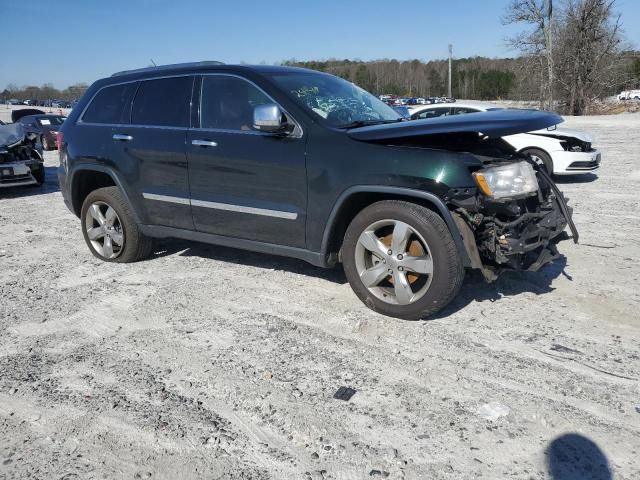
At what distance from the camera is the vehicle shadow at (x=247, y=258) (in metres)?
5.22

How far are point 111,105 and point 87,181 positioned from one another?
91 cm

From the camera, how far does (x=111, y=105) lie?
553cm

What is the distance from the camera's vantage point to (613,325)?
3922 mm

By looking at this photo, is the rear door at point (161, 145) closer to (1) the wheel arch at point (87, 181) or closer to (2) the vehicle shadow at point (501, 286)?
(1) the wheel arch at point (87, 181)

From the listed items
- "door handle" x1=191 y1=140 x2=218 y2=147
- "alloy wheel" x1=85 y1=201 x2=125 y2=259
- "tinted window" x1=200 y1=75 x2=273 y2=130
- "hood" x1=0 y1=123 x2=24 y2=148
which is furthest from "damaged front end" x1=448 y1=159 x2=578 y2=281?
"hood" x1=0 y1=123 x2=24 y2=148

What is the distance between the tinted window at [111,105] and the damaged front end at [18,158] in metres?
5.75

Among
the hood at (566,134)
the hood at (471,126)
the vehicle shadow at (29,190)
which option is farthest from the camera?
the vehicle shadow at (29,190)

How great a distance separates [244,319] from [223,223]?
95 cm

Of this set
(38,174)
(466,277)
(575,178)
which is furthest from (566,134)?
(38,174)

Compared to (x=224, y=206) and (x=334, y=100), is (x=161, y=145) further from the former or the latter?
(x=334, y=100)

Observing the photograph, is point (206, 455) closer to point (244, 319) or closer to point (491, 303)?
point (244, 319)

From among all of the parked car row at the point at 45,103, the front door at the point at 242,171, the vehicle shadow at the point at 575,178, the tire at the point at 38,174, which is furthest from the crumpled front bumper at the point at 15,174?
the parked car row at the point at 45,103

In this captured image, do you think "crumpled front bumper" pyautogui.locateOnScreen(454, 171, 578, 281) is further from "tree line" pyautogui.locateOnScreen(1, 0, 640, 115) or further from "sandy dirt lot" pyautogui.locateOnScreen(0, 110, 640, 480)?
"tree line" pyautogui.locateOnScreen(1, 0, 640, 115)

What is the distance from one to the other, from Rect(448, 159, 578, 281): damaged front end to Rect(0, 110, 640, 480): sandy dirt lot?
1.69 ft
